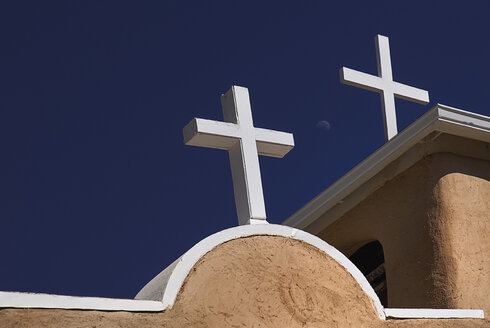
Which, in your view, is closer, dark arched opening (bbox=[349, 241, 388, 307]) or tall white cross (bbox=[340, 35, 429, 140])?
tall white cross (bbox=[340, 35, 429, 140])

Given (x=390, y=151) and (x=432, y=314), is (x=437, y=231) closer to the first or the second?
(x=390, y=151)

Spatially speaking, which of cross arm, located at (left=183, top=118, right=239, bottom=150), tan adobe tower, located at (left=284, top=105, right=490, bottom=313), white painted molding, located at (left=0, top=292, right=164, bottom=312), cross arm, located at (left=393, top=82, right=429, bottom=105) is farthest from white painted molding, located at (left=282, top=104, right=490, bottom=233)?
white painted molding, located at (left=0, top=292, right=164, bottom=312)

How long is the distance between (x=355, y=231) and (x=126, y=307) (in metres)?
3.66

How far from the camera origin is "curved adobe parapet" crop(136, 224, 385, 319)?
5.32m

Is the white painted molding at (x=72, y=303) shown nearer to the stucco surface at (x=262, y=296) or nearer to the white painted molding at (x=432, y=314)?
the stucco surface at (x=262, y=296)

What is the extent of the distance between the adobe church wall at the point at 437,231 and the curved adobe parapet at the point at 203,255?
4.42ft

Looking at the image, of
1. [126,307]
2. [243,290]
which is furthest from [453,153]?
[126,307]

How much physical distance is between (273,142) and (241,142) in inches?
10.6

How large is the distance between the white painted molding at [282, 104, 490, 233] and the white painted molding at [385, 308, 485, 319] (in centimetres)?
159

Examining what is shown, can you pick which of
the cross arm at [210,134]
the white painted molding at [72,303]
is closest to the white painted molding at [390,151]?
the cross arm at [210,134]

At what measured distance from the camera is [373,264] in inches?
380

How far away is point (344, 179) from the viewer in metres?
8.12

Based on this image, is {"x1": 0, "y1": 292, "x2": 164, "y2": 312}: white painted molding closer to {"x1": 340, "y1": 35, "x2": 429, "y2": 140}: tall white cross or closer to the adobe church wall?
the adobe church wall

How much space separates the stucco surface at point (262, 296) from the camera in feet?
17.1
